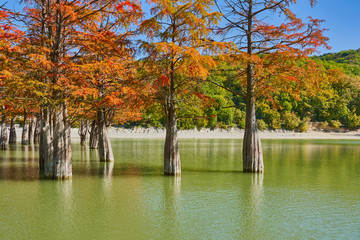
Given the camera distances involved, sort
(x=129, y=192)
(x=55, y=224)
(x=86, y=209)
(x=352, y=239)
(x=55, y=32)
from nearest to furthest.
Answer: (x=352, y=239)
(x=55, y=224)
(x=86, y=209)
(x=129, y=192)
(x=55, y=32)

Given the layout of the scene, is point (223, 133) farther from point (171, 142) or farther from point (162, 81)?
point (162, 81)

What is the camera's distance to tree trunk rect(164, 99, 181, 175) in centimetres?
1652

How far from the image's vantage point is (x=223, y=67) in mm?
19109

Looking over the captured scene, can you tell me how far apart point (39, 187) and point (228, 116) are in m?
66.2

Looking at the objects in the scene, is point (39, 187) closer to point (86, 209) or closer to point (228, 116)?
point (86, 209)

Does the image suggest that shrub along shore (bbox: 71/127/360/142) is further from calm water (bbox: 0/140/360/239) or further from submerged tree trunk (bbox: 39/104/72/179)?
submerged tree trunk (bbox: 39/104/72/179)

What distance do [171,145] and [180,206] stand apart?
5.75m

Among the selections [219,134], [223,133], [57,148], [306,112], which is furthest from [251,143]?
[306,112]

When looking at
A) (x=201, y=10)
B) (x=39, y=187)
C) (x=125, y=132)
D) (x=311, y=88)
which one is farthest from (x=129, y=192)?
(x=125, y=132)

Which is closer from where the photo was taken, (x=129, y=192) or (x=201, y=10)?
(x=129, y=192)

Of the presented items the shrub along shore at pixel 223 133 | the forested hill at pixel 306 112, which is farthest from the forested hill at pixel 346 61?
the shrub along shore at pixel 223 133

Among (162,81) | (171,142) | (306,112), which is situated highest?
(306,112)

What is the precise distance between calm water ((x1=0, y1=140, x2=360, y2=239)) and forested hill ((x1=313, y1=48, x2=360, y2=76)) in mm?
77072

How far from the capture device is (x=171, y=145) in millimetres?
16484
